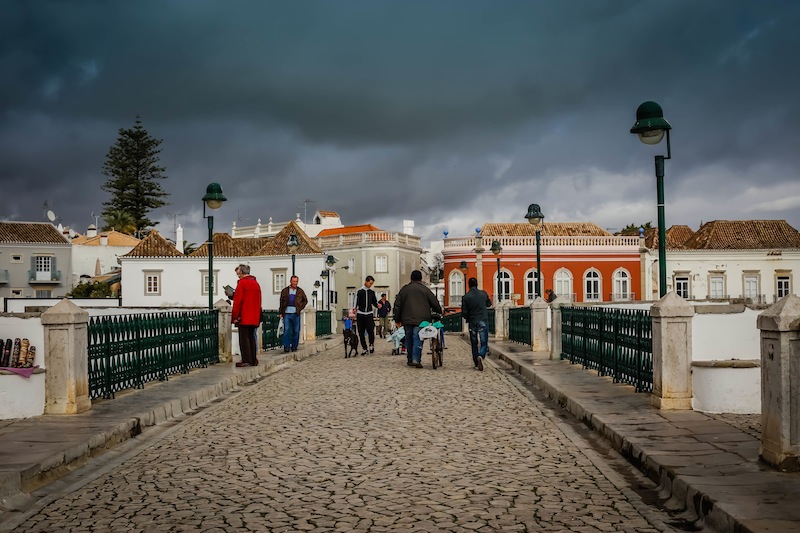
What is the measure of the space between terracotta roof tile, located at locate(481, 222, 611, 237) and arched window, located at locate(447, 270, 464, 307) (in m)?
3.62

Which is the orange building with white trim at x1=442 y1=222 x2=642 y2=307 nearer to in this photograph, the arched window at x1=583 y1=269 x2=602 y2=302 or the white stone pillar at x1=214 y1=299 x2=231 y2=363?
the arched window at x1=583 y1=269 x2=602 y2=302

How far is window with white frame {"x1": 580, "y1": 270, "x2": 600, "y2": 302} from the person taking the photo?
202 ft

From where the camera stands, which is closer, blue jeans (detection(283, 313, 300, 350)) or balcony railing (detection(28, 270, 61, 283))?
blue jeans (detection(283, 313, 300, 350))

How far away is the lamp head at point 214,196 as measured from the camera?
57.8 ft

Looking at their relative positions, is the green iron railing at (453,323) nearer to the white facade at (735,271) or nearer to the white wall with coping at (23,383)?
the white facade at (735,271)

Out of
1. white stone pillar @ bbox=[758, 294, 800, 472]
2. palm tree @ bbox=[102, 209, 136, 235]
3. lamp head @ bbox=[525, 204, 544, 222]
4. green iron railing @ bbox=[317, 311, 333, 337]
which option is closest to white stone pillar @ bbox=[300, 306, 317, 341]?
green iron railing @ bbox=[317, 311, 333, 337]

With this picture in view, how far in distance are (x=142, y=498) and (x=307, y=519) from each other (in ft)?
4.68

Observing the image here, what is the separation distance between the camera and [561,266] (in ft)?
202

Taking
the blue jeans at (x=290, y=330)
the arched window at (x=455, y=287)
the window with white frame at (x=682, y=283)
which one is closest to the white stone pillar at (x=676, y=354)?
the blue jeans at (x=290, y=330)

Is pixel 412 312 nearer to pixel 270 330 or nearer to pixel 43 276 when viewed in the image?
pixel 270 330

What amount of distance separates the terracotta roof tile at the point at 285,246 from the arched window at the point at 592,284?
828 inches

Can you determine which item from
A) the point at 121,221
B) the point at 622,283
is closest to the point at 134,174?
the point at 121,221

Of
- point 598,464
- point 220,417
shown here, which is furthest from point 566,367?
point 598,464

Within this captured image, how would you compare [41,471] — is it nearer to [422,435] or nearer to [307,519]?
[307,519]
